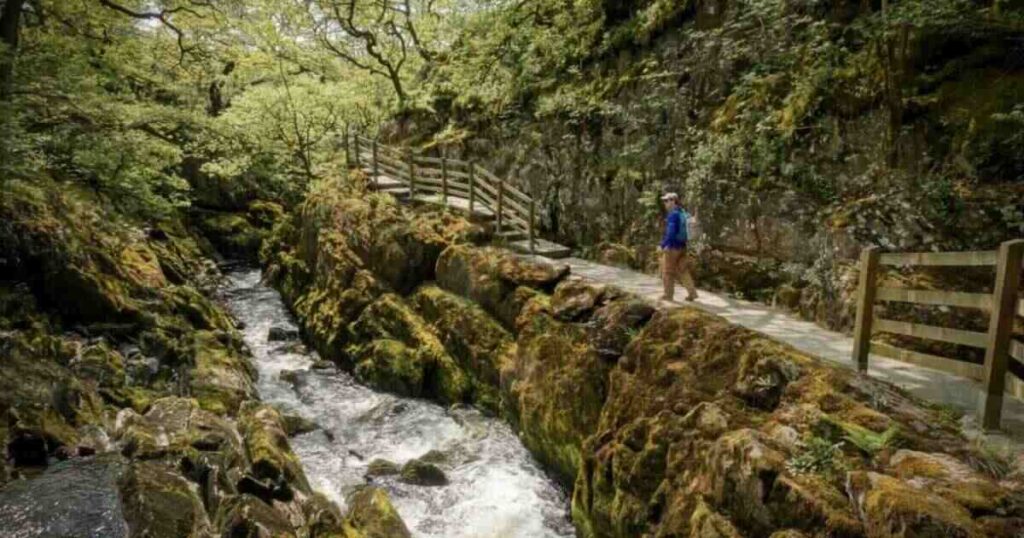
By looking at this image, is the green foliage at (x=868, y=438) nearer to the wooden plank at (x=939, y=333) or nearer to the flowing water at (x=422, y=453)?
the wooden plank at (x=939, y=333)

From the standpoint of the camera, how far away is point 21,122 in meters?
11.2

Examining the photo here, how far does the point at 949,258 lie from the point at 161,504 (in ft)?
28.5

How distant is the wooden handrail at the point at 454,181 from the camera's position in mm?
13688

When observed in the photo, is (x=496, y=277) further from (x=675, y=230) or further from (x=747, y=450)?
(x=747, y=450)

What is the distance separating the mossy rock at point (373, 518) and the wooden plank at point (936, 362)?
6.21m

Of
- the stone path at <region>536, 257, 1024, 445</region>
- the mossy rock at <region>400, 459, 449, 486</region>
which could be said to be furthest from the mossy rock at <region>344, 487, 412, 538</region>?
→ the stone path at <region>536, 257, 1024, 445</region>

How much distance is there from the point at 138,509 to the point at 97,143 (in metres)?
8.53

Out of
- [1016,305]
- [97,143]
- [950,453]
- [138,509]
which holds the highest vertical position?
[97,143]

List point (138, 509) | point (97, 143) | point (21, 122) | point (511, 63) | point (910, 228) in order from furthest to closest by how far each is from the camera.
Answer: point (511, 63) → point (97, 143) → point (21, 122) → point (910, 228) → point (138, 509)

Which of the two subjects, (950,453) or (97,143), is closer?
(950,453)

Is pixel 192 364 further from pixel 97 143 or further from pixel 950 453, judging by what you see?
pixel 950 453

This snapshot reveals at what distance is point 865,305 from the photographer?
6172 millimetres

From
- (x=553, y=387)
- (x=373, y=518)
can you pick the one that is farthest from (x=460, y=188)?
(x=373, y=518)

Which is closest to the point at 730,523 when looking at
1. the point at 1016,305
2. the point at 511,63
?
the point at 1016,305
